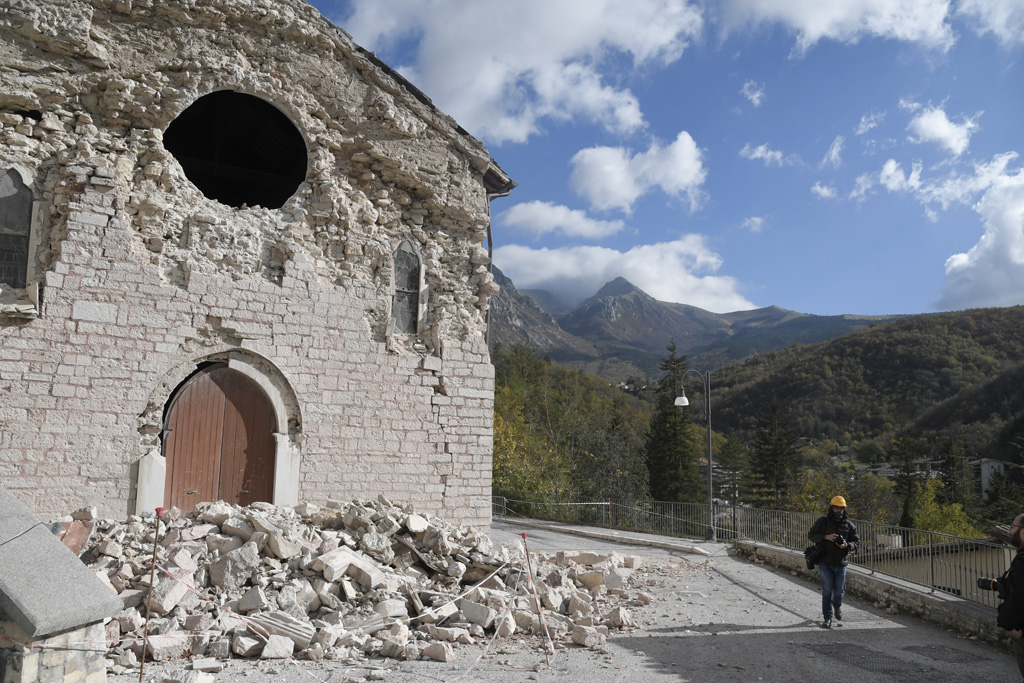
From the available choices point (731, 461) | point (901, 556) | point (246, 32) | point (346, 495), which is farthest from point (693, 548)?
point (731, 461)

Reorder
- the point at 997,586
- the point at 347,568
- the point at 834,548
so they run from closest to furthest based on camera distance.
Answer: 1. the point at 997,586
2. the point at 347,568
3. the point at 834,548

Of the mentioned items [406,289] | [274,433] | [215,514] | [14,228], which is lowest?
[215,514]

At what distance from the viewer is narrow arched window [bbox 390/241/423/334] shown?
1173 centimetres

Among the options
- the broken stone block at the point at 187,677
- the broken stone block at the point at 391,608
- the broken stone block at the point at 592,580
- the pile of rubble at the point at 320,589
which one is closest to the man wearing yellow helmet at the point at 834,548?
the pile of rubble at the point at 320,589

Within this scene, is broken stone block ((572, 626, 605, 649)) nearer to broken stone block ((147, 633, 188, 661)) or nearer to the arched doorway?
broken stone block ((147, 633, 188, 661))

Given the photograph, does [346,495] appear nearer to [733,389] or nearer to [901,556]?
[901,556]

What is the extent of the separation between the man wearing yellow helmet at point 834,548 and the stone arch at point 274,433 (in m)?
7.51

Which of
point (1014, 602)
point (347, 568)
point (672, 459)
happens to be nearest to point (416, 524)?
point (347, 568)

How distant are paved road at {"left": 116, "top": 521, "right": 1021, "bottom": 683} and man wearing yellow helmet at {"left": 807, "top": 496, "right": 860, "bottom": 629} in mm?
363

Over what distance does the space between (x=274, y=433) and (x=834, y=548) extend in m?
8.09

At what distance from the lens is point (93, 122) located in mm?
9812

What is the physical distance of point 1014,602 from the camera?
189 inches

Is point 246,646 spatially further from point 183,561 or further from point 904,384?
point 904,384

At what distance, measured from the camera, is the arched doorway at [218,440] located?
9.76 metres
